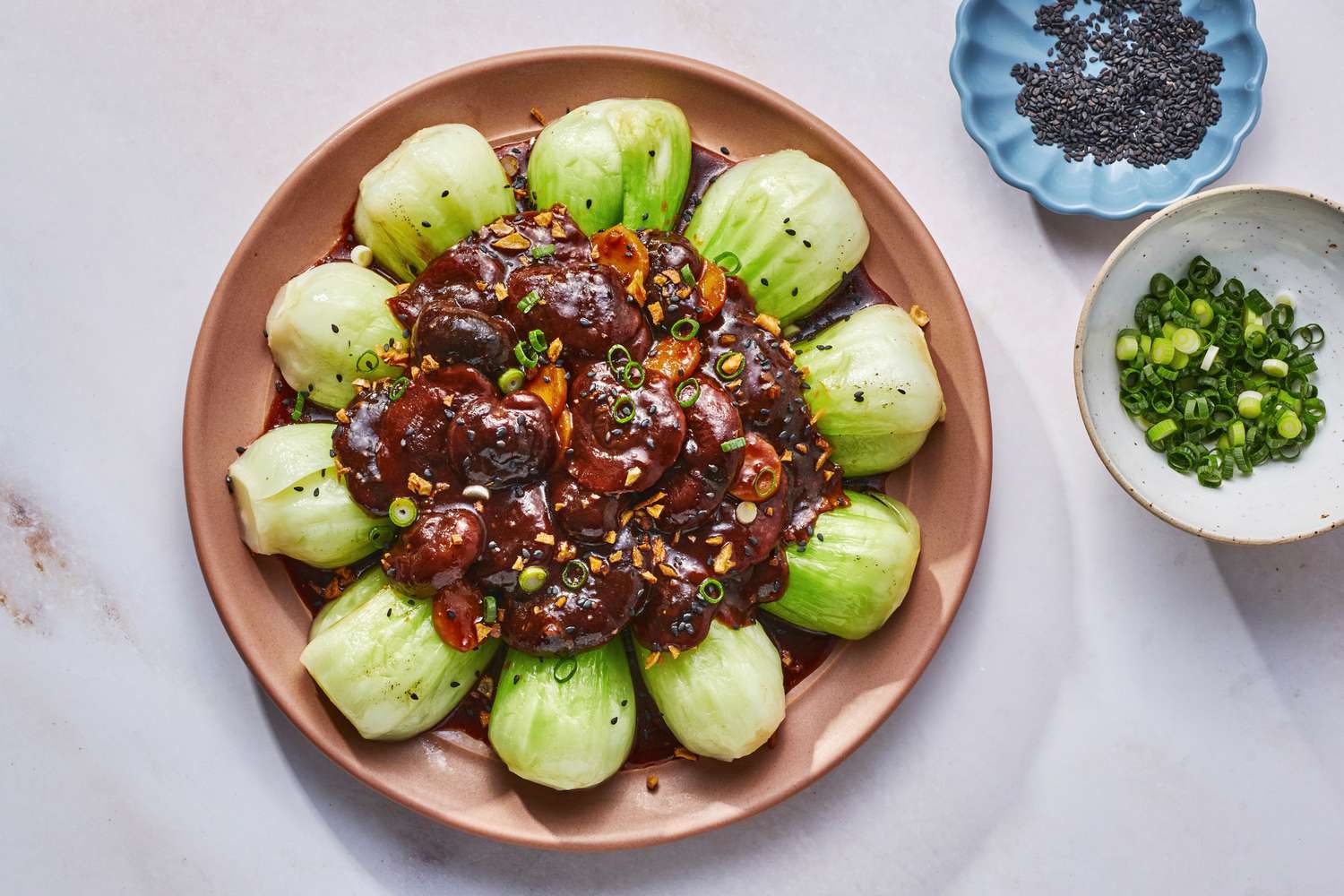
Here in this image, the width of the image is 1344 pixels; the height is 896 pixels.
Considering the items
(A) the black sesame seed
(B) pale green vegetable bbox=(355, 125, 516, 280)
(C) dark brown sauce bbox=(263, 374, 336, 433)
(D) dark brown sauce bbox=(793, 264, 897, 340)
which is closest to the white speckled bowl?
(A) the black sesame seed

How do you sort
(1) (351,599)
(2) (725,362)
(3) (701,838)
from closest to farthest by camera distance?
Result: (2) (725,362) < (1) (351,599) < (3) (701,838)

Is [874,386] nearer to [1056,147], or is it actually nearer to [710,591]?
[710,591]

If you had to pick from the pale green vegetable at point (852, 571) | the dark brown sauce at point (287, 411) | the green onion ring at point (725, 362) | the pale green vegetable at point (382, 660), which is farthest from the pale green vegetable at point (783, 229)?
the pale green vegetable at point (382, 660)

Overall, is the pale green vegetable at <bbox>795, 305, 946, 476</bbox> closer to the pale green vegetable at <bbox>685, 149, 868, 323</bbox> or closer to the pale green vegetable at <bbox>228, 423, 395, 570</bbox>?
the pale green vegetable at <bbox>685, 149, 868, 323</bbox>

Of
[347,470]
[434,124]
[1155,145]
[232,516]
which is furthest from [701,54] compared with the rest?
[232,516]

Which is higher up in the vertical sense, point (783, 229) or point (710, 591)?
point (783, 229)

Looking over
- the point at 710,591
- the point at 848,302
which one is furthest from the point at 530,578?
the point at 848,302

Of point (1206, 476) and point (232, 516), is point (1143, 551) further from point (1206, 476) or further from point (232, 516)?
point (232, 516)
